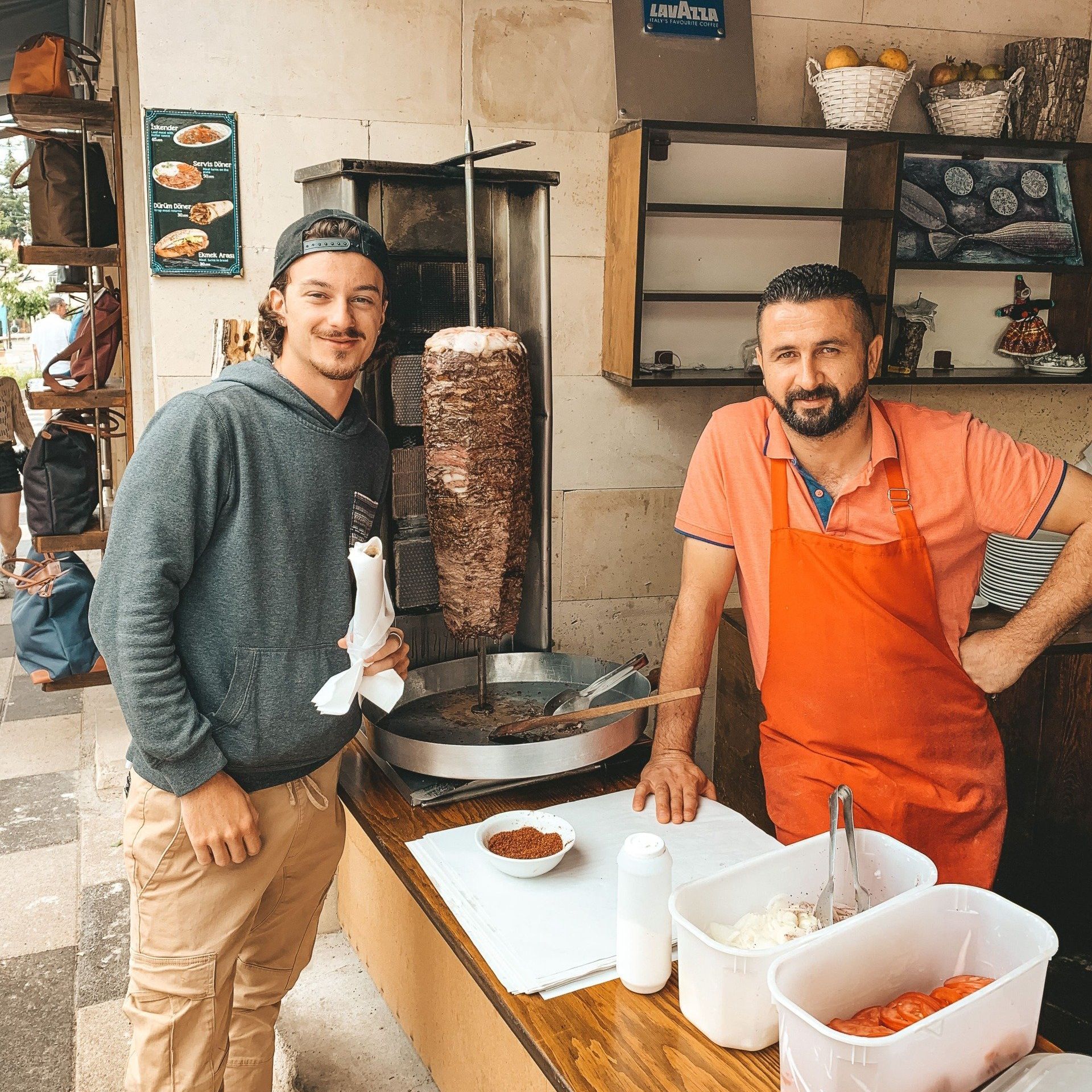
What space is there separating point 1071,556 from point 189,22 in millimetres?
2601

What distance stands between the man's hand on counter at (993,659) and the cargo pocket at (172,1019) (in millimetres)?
1614

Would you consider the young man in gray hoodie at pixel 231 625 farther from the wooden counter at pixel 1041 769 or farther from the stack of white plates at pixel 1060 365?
the stack of white plates at pixel 1060 365

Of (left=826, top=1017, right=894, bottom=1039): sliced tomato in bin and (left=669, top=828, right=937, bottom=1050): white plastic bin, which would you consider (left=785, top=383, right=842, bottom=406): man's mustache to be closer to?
(left=669, top=828, right=937, bottom=1050): white plastic bin

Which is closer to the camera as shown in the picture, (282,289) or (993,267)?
A: (282,289)

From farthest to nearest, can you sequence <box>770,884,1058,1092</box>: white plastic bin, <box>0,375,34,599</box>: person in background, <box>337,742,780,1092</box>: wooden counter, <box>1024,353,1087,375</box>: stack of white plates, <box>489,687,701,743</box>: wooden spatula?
<box>0,375,34,599</box>: person in background < <box>1024,353,1087,375</box>: stack of white plates < <box>489,687,701,743</box>: wooden spatula < <box>337,742,780,1092</box>: wooden counter < <box>770,884,1058,1092</box>: white plastic bin

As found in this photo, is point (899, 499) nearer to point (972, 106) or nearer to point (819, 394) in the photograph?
point (819, 394)

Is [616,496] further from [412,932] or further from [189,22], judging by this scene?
[189,22]

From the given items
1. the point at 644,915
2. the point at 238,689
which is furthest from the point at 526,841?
the point at 238,689

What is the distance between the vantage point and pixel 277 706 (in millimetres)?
1836

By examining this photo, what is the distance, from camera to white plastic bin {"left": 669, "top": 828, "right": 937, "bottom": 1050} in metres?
1.35

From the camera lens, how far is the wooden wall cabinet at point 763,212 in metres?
3.15

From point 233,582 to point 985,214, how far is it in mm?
2929

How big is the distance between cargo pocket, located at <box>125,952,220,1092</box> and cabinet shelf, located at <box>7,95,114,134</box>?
131 inches

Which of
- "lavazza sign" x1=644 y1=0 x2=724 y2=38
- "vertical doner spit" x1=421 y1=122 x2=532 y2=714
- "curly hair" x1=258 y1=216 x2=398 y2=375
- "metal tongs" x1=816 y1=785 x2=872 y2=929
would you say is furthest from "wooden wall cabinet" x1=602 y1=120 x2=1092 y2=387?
"metal tongs" x1=816 y1=785 x2=872 y2=929
